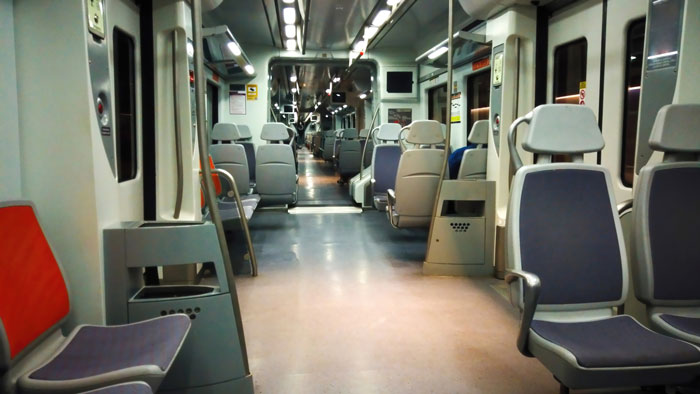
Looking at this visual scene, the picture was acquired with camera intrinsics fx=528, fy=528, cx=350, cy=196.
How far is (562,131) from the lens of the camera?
2387mm

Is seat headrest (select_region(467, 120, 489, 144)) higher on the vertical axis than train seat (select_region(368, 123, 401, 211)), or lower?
higher

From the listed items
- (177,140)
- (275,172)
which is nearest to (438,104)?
(275,172)

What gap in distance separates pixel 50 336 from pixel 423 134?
411 cm

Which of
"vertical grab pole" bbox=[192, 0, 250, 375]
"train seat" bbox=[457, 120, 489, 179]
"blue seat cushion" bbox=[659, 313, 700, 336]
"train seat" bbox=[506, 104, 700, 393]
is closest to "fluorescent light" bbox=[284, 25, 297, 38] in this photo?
"train seat" bbox=[457, 120, 489, 179]

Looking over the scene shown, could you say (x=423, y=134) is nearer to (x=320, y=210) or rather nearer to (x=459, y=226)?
(x=459, y=226)

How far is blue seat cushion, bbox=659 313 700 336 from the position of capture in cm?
221

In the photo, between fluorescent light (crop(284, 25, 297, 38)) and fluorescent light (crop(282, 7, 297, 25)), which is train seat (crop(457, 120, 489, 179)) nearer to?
fluorescent light (crop(282, 7, 297, 25))

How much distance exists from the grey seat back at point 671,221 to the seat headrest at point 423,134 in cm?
310

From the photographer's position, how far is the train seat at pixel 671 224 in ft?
7.96

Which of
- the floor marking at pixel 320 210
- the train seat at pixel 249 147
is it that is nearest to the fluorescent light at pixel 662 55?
the floor marking at pixel 320 210

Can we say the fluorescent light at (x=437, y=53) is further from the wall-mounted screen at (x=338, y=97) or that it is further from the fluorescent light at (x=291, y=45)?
the wall-mounted screen at (x=338, y=97)

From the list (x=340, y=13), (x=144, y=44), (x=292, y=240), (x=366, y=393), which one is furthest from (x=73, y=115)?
(x=340, y=13)

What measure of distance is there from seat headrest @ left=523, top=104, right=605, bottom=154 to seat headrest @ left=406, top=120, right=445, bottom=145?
308 centimetres

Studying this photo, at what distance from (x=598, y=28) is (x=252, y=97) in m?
6.59
